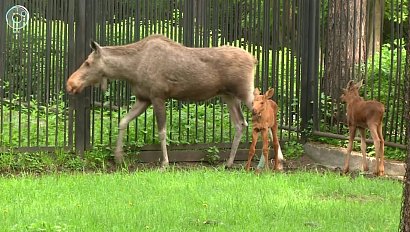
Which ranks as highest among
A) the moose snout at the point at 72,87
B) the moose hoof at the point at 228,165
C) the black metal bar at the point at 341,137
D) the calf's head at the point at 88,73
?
the calf's head at the point at 88,73

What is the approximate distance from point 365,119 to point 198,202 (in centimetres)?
363

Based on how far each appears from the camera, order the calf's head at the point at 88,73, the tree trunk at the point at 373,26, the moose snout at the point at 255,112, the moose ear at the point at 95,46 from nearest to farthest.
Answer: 1. the moose snout at the point at 255,112
2. the moose ear at the point at 95,46
3. the calf's head at the point at 88,73
4. the tree trunk at the point at 373,26

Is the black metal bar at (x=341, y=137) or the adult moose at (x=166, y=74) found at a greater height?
the adult moose at (x=166, y=74)

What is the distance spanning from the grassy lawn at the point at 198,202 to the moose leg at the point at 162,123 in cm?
113

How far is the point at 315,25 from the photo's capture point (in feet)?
46.5

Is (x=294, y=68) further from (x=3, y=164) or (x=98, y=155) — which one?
(x=3, y=164)

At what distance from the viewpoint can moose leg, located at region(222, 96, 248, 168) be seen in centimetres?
1301

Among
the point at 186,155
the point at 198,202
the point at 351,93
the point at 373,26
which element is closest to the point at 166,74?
the point at 186,155

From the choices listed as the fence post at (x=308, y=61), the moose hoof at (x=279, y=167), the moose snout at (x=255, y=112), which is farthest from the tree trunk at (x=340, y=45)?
the moose snout at (x=255, y=112)

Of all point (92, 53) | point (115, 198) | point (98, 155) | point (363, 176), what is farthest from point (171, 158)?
point (115, 198)

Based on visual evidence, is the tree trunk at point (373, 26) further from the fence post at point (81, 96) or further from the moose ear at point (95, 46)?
the fence post at point (81, 96)

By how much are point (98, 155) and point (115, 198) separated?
3762 millimetres

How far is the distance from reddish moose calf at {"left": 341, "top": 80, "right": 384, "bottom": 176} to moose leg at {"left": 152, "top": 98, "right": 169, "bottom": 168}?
2612mm

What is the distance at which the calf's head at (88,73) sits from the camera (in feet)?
40.7
